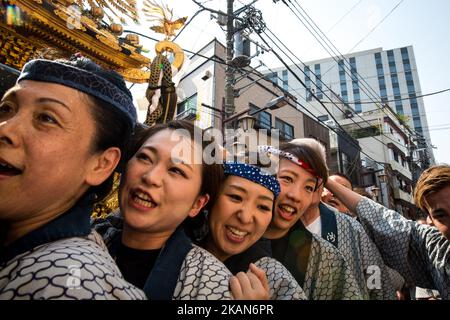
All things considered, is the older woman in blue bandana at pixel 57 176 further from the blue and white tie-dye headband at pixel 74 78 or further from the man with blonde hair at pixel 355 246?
the man with blonde hair at pixel 355 246

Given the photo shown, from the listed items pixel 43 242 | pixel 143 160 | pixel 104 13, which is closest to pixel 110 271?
pixel 43 242

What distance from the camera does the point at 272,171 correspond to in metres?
2.32

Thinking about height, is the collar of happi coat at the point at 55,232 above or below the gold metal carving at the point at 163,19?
below

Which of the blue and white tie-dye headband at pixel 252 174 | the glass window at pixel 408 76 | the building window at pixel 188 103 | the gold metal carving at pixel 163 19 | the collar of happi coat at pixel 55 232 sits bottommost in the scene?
the collar of happi coat at pixel 55 232

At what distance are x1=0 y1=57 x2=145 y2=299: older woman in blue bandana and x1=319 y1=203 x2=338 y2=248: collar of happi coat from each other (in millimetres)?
2148

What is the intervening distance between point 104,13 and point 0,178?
3.82 metres

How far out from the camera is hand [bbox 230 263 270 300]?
47.7 inches

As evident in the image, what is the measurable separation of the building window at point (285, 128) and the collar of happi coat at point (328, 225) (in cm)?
1378

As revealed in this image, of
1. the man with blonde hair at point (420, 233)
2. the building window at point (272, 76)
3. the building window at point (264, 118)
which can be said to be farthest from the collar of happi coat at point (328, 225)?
the building window at point (264, 118)

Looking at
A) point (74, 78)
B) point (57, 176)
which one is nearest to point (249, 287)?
point (57, 176)

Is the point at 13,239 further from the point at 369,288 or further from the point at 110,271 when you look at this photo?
the point at 369,288

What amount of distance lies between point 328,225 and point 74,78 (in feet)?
8.21

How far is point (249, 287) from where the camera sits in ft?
4.06

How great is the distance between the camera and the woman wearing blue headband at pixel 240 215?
1848mm
